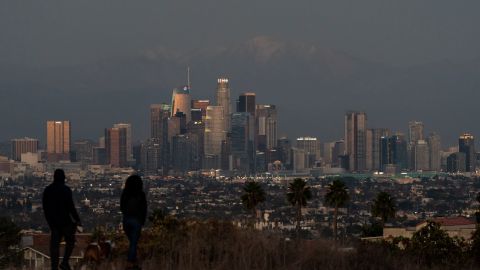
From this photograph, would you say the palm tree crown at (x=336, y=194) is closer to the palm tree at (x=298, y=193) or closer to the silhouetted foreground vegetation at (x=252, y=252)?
the palm tree at (x=298, y=193)

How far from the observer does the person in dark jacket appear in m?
15.8

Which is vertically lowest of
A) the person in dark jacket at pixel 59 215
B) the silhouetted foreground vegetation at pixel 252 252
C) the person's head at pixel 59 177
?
the silhouetted foreground vegetation at pixel 252 252

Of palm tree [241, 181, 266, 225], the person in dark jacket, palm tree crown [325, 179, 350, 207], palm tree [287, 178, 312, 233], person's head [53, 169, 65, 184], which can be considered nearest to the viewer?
the person in dark jacket

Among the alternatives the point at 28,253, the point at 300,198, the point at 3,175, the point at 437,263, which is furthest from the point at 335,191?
the point at 3,175

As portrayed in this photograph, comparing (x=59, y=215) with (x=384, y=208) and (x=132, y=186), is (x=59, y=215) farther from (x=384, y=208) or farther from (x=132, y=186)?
(x=384, y=208)

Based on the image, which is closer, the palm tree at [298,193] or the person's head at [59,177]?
the person's head at [59,177]

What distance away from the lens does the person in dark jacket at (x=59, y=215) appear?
15812 millimetres

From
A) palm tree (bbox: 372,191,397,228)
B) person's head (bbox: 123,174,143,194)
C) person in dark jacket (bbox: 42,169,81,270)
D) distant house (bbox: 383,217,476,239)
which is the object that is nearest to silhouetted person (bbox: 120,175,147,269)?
person's head (bbox: 123,174,143,194)

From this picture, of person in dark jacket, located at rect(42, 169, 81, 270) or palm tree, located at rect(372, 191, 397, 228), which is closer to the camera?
person in dark jacket, located at rect(42, 169, 81, 270)

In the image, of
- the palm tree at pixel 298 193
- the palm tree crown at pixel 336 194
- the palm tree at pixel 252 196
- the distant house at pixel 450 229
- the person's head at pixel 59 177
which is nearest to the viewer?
the person's head at pixel 59 177

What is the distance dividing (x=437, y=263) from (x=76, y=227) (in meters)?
5.84

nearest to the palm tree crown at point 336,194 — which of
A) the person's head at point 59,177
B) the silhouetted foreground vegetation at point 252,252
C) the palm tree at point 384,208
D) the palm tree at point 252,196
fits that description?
the palm tree at point 384,208

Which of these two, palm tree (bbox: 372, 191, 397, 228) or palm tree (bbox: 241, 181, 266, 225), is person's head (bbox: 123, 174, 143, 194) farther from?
palm tree (bbox: 372, 191, 397, 228)

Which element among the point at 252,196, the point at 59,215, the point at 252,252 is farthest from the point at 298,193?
the point at 59,215
